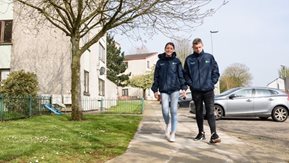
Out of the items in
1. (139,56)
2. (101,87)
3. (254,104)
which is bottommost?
(254,104)

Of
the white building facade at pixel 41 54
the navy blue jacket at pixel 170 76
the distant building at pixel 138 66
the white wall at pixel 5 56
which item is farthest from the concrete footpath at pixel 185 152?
the distant building at pixel 138 66

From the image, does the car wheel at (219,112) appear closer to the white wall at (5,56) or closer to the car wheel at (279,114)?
the car wheel at (279,114)

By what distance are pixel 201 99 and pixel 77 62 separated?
21.3 feet

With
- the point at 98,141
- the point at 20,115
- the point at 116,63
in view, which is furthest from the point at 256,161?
the point at 116,63

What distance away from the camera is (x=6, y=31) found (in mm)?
21422

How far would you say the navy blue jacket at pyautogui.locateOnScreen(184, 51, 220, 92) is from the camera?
7.02 meters

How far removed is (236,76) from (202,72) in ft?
219

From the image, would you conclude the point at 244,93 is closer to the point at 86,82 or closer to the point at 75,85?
the point at 75,85

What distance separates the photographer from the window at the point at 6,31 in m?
21.3

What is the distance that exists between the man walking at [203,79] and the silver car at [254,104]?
28.6ft

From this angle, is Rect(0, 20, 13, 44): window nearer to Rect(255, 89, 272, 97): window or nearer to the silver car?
the silver car

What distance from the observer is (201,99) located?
282 inches

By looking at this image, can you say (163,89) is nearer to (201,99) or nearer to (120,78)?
(201,99)

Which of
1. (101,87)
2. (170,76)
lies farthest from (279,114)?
(101,87)
